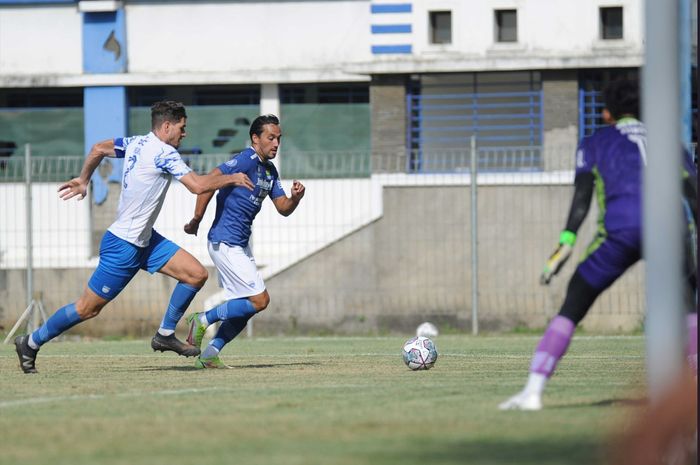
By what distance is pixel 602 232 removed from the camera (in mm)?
8953

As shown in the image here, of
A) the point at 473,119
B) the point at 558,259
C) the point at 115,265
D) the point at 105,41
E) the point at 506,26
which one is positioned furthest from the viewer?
the point at 105,41

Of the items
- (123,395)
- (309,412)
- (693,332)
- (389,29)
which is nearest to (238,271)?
(123,395)

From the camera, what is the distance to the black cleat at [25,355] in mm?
13008

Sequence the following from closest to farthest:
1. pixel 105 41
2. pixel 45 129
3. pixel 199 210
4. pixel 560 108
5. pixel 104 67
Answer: pixel 199 210, pixel 560 108, pixel 105 41, pixel 104 67, pixel 45 129

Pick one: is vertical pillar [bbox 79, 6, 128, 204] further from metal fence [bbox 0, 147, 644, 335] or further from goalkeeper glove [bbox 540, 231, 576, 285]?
goalkeeper glove [bbox 540, 231, 576, 285]

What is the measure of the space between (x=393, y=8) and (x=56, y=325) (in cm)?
1588

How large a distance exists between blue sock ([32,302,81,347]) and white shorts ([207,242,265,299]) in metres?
1.33

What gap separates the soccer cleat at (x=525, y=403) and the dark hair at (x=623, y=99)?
5.75 ft

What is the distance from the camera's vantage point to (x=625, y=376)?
11930mm

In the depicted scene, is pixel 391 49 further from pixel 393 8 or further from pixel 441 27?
pixel 441 27

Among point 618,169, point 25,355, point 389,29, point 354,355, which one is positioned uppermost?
point 389,29

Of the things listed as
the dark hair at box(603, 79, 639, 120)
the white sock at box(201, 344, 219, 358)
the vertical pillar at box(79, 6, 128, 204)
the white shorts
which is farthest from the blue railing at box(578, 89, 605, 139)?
the dark hair at box(603, 79, 639, 120)

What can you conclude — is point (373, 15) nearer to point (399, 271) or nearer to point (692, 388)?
point (399, 271)

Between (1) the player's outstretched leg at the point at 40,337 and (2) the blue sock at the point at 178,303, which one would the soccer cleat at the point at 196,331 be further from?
(1) the player's outstretched leg at the point at 40,337
